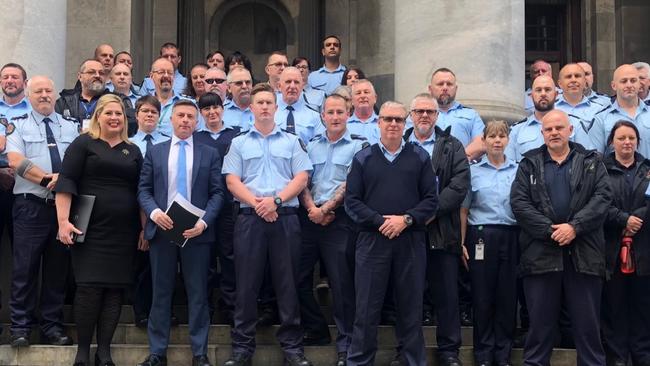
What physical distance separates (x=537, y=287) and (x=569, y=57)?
9353 millimetres

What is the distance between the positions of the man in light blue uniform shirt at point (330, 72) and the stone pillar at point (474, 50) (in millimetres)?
984

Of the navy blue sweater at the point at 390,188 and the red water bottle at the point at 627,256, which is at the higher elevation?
the navy blue sweater at the point at 390,188

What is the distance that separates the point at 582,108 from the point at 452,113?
1250mm

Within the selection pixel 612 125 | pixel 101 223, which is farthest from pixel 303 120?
pixel 612 125

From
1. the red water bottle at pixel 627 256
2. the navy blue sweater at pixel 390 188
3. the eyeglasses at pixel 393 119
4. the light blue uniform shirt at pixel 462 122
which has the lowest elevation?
the red water bottle at pixel 627 256

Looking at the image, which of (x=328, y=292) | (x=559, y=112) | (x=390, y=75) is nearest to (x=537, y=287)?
(x=559, y=112)

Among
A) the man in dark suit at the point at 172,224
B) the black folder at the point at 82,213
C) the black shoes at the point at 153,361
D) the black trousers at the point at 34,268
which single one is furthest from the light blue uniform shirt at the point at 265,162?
the black trousers at the point at 34,268

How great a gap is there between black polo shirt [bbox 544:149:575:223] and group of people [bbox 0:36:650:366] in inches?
0.4

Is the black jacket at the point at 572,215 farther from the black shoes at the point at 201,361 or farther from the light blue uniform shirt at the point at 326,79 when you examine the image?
the light blue uniform shirt at the point at 326,79

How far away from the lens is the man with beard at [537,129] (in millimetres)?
8812

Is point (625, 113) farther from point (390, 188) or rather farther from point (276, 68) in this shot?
point (276, 68)

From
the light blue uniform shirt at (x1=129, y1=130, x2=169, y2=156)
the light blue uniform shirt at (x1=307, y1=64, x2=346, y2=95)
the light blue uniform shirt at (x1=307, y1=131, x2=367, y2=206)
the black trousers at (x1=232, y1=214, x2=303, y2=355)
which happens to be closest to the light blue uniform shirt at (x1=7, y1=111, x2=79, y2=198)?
the light blue uniform shirt at (x1=129, y1=130, x2=169, y2=156)

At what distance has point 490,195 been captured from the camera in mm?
8273

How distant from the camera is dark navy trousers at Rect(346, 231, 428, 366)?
7.56m
